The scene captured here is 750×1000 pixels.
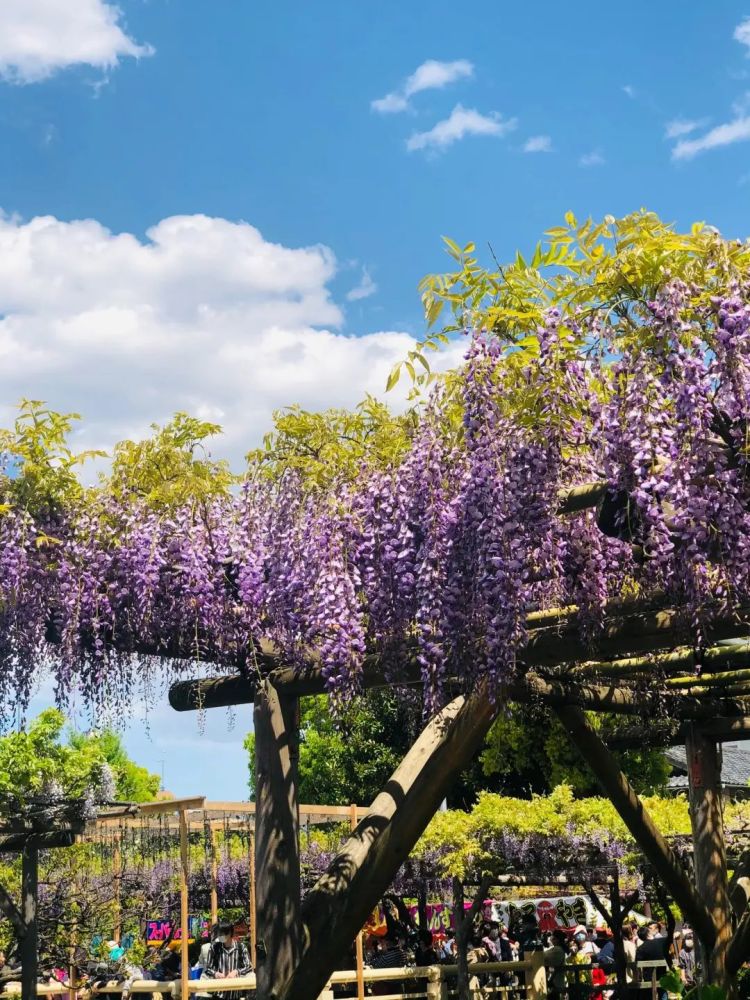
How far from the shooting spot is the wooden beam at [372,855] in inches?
225

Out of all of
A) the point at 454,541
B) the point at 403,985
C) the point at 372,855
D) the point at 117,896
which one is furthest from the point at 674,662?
the point at 117,896

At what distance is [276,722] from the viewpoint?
20.4 ft

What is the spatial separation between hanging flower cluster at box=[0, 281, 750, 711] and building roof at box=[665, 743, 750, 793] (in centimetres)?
1990

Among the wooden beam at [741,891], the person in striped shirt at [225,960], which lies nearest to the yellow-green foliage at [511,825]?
the person in striped shirt at [225,960]

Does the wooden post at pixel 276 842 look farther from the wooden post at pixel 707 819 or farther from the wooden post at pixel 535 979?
the wooden post at pixel 535 979

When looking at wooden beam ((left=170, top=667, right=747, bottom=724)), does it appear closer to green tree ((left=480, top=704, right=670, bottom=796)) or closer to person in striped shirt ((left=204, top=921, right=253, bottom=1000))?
person in striped shirt ((left=204, top=921, right=253, bottom=1000))

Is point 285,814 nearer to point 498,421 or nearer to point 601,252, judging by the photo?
point 498,421

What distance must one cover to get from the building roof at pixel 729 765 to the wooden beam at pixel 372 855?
19360 millimetres

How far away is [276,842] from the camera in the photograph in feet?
19.8

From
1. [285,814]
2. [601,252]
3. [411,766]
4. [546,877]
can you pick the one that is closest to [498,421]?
[601,252]

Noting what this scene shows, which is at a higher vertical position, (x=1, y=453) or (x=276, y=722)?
(x=1, y=453)

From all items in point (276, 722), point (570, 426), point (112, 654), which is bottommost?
point (276, 722)

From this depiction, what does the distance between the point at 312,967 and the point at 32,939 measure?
4449 mm

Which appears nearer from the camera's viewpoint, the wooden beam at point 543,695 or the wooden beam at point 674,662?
the wooden beam at point 543,695
